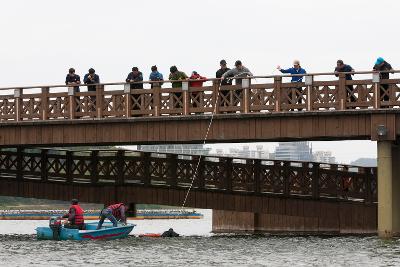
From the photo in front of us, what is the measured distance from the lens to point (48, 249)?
4347 centimetres

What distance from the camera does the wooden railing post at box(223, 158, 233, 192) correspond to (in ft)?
182

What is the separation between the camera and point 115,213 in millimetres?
49344

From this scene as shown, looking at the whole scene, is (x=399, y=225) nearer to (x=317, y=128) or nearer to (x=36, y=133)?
(x=317, y=128)

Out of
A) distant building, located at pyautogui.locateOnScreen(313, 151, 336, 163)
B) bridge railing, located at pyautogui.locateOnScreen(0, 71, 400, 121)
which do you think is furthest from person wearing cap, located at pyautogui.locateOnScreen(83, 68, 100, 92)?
distant building, located at pyautogui.locateOnScreen(313, 151, 336, 163)

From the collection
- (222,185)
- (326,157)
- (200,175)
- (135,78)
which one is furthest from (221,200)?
(326,157)

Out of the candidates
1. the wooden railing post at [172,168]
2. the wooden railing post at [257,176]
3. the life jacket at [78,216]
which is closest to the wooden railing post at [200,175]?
the wooden railing post at [172,168]

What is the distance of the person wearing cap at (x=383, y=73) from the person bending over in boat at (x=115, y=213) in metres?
11.3

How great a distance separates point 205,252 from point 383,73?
36.8ft

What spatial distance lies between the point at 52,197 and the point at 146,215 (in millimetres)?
72394

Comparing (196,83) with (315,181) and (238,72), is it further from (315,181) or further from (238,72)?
(315,181)

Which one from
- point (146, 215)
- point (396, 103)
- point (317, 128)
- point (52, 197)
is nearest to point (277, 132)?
point (317, 128)

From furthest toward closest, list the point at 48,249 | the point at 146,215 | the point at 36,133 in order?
the point at 146,215
the point at 36,133
the point at 48,249

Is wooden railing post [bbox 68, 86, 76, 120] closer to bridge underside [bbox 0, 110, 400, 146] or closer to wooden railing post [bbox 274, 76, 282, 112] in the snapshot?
bridge underside [bbox 0, 110, 400, 146]

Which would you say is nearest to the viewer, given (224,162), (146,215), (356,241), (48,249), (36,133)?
(48,249)
